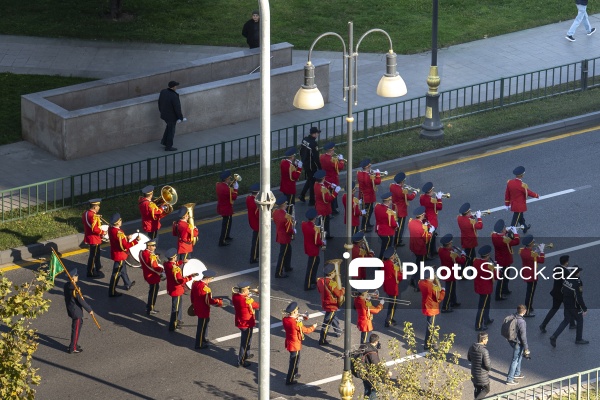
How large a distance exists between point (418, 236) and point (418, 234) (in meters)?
0.04

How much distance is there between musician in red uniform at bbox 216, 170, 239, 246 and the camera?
2650cm

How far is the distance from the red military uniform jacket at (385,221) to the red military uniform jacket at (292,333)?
450 centimetres

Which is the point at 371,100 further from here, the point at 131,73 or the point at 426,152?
the point at 131,73

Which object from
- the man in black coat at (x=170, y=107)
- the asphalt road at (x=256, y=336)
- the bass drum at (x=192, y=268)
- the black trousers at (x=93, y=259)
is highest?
the man in black coat at (x=170, y=107)

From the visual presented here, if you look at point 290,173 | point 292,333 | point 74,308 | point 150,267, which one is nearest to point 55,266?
point 74,308

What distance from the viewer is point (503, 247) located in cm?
2450

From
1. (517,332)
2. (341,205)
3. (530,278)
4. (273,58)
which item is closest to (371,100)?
(273,58)

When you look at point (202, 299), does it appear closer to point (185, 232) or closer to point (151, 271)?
point (151, 271)

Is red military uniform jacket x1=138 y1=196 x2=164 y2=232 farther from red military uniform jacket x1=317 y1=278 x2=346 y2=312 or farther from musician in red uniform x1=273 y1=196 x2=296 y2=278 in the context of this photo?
red military uniform jacket x1=317 y1=278 x2=346 y2=312

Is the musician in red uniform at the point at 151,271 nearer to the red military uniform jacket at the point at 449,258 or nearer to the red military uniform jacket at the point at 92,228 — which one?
the red military uniform jacket at the point at 92,228

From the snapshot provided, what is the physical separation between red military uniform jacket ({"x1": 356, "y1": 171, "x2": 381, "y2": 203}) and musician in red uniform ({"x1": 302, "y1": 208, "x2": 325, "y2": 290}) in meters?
2.07

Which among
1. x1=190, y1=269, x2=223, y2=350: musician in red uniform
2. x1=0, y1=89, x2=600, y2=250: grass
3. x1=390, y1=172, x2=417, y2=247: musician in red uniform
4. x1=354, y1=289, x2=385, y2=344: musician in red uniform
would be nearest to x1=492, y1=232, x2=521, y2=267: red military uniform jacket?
x1=390, y1=172, x2=417, y2=247: musician in red uniform

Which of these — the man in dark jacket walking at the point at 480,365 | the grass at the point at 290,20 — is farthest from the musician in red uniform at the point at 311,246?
the grass at the point at 290,20

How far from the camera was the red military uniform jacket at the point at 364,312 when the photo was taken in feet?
74.3
